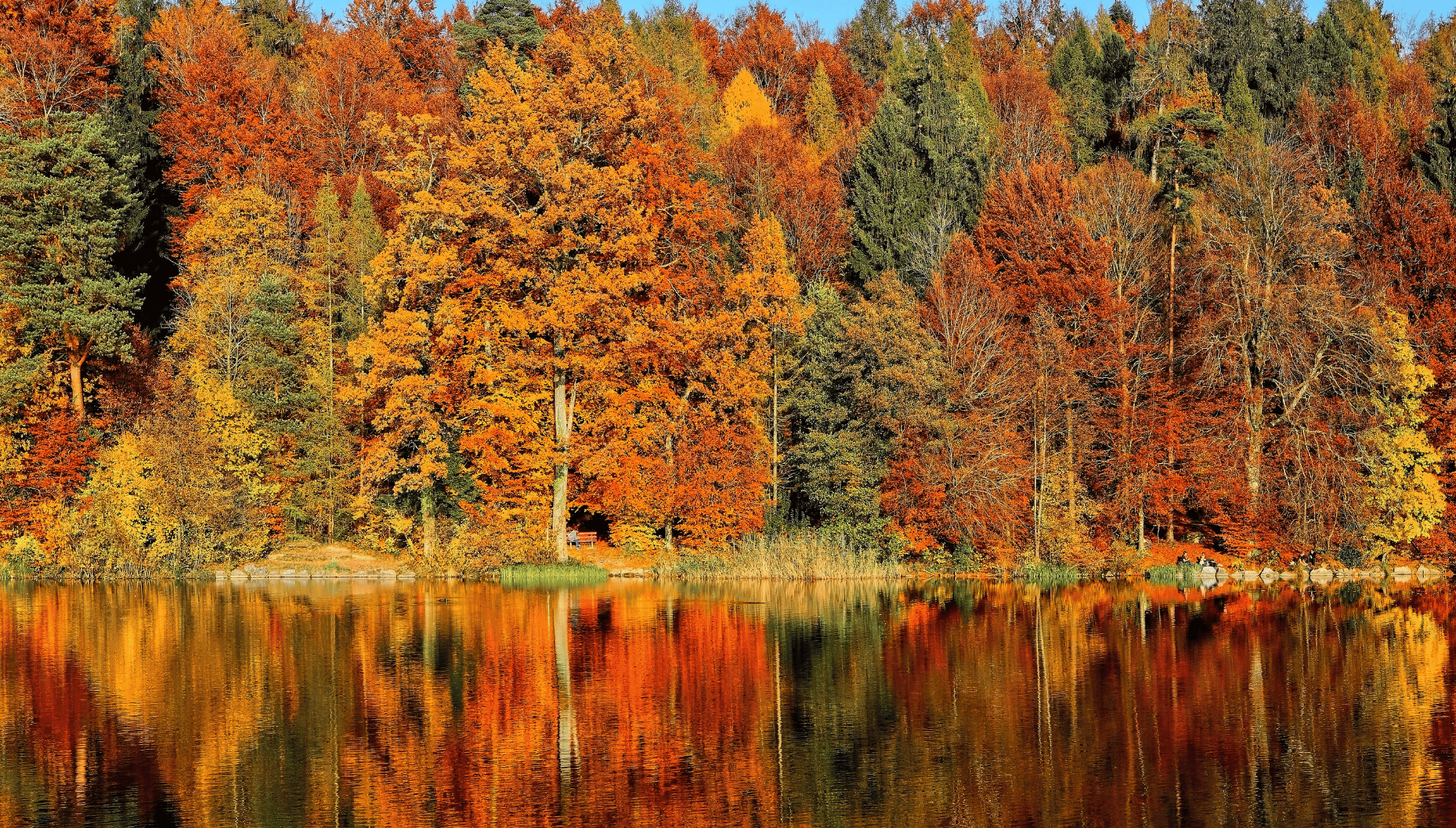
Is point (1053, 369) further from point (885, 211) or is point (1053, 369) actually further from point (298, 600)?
point (298, 600)

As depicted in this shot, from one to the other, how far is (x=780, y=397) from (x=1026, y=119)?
28417 millimetres

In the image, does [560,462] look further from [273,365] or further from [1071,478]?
[1071,478]

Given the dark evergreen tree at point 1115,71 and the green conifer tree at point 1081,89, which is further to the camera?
the dark evergreen tree at point 1115,71

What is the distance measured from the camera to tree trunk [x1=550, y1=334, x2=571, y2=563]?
46.1 metres

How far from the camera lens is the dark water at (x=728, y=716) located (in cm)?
1656

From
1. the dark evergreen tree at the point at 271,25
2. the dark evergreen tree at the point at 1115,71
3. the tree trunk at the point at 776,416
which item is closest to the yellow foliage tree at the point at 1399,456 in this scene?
the tree trunk at the point at 776,416

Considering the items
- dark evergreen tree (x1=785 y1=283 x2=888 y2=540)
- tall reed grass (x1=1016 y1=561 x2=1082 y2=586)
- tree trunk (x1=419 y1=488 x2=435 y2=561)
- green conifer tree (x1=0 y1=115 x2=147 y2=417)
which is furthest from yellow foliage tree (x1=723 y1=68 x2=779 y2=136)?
tall reed grass (x1=1016 y1=561 x2=1082 y2=586)

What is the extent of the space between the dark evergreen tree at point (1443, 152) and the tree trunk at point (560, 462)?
107 ft

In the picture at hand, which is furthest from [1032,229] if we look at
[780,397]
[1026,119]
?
[1026,119]

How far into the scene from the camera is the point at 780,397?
5231 centimetres

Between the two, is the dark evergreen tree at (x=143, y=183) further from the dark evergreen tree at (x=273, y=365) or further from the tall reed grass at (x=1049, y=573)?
the tall reed grass at (x=1049, y=573)

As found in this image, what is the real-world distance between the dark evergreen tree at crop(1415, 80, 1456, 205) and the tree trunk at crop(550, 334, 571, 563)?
32.5 m

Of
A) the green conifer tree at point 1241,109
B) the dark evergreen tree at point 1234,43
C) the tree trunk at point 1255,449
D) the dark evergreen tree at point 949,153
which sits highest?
the dark evergreen tree at point 1234,43

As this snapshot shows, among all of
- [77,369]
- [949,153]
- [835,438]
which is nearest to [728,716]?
[835,438]
